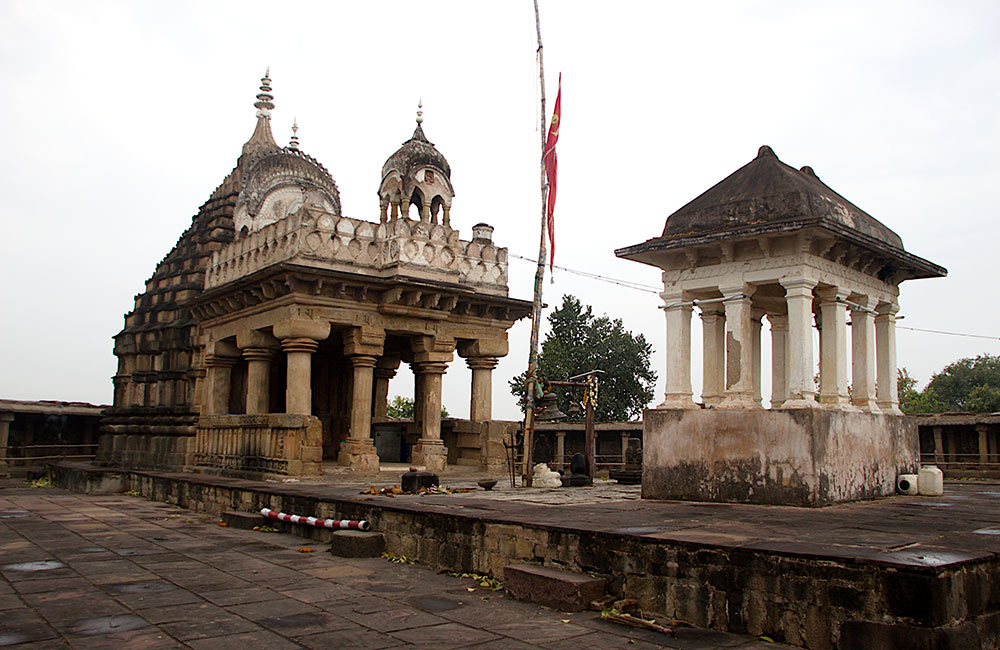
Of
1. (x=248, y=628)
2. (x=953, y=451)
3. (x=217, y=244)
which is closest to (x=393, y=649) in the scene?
(x=248, y=628)

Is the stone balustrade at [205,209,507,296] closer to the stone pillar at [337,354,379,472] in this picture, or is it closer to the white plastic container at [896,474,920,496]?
the stone pillar at [337,354,379,472]

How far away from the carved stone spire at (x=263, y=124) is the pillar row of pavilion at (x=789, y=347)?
51.4ft

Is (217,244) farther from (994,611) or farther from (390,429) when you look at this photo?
(994,611)

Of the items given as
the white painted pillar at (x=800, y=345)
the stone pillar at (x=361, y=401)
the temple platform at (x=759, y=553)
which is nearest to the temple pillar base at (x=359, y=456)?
the stone pillar at (x=361, y=401)

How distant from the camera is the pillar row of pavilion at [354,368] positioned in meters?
15.0

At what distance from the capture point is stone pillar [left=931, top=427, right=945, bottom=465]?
20688mm

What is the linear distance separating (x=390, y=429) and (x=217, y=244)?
248 inches

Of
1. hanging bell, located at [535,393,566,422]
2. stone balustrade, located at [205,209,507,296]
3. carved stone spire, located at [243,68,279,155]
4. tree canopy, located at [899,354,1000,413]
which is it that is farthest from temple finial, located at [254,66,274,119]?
tree canopy, located at [899,354,1000,413]

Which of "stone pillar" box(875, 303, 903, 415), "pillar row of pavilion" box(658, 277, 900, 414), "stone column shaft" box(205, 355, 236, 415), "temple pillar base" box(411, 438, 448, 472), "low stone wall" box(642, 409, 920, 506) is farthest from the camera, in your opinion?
"stone column shaft" box(205, 355, 236, 415)

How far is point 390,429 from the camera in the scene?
64.8 ft

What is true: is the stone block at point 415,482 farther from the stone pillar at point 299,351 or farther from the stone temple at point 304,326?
the stone pillar at point 299,351

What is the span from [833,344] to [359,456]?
870 centimetres

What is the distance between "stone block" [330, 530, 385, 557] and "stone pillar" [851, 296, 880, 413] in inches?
243

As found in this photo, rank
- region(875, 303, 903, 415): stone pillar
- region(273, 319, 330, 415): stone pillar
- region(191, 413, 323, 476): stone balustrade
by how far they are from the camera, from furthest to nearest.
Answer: region(273, 319, 330, 415): stone pillar < region(191, 413, 323, 476): stone balustrade < region(875, 303, 903, 415): stone pillar
